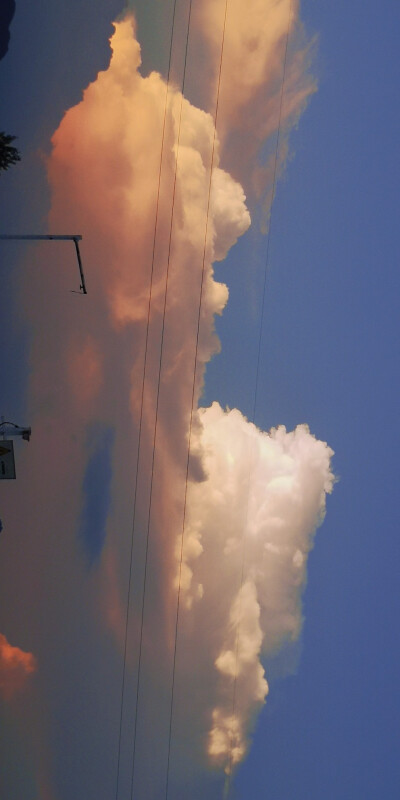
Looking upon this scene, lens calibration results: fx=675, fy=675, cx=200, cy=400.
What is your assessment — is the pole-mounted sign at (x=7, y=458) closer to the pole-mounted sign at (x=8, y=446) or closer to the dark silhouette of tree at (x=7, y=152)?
the pole-mounted sign at (x=8, y=446)

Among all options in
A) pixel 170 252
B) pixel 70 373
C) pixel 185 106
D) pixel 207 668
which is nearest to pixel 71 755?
pixel 207 668

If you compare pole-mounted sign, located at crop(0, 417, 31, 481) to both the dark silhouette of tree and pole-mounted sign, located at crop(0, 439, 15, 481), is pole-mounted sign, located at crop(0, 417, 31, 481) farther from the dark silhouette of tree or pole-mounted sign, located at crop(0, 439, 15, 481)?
the dark silhouette of tree

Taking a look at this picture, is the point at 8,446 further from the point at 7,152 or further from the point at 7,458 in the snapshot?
the point at 7,152

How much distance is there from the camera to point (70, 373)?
26250mm

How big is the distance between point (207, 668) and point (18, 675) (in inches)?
285

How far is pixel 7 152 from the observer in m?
24.4

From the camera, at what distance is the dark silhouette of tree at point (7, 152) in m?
24.1

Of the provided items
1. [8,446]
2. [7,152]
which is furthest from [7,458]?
[7,152]

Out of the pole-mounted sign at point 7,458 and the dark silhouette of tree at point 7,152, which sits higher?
the dark silhouette of tree at point 7,152

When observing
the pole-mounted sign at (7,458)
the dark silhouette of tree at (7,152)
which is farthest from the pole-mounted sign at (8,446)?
the dark silhouette of tree at (7,152)

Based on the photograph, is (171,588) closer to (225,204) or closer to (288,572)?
(288,572)

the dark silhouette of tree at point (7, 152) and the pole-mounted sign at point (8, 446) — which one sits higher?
the dark silhouette of tree at point (7, 152)

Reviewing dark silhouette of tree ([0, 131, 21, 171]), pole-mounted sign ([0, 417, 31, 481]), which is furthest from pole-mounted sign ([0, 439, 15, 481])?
dark silhouette of tree ([0, 131, 21, 171])

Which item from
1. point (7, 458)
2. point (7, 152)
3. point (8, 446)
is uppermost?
point (7, 152)
